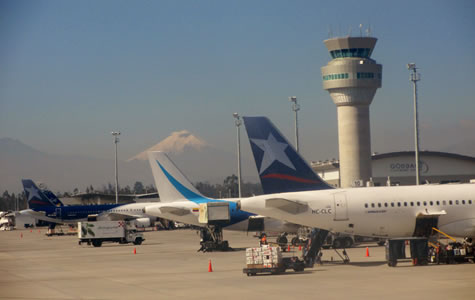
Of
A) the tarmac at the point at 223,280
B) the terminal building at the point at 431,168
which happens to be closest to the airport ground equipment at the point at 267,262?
the tarmac at the point at 223,280

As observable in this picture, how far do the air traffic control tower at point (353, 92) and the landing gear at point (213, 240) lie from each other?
235ft

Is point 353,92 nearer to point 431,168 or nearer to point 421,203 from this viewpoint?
point 431,168

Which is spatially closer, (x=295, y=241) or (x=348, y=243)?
(x=348, y=243)

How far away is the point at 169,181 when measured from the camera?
65625mm

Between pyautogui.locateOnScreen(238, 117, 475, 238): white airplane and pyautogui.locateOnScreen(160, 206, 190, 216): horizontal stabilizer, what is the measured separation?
76.7ft

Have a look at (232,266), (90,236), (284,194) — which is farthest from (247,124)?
(90,236)

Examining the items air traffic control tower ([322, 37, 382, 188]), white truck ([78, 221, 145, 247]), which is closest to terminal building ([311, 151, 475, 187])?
air traffic control tower ([322, 37, 382, 188])

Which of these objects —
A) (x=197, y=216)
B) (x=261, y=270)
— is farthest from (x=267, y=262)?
(x=197, y=216)

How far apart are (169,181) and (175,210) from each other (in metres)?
3.13

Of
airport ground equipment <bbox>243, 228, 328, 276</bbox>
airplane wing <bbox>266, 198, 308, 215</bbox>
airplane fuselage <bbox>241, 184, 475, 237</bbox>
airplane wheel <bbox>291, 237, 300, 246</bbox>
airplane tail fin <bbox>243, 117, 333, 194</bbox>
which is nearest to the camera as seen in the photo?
airport ground equipment <bbox>243, 228, 328, 276</bbox>

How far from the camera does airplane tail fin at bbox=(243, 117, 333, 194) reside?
4122 centimetres

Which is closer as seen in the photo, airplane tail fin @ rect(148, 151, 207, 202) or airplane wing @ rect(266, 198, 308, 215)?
airplane wing @ rect(266, 198, 308, 215)

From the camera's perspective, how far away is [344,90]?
12938cm

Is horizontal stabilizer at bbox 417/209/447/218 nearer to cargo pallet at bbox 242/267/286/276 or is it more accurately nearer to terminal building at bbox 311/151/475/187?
cargo pallet at bbox 242/267/286/276
